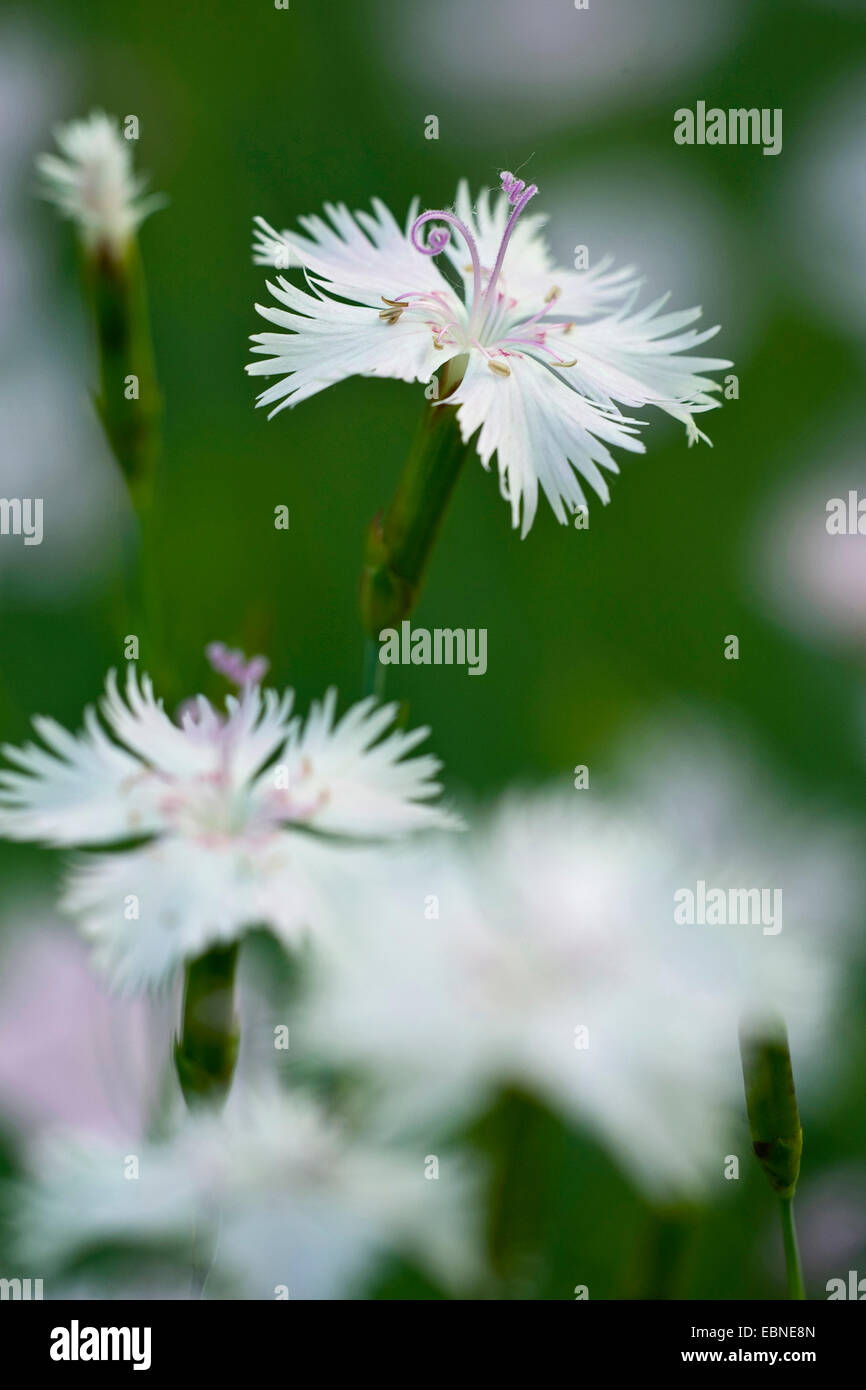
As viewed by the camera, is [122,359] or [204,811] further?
[122,359]

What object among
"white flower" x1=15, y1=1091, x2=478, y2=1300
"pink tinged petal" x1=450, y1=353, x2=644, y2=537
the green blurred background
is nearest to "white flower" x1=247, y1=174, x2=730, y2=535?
"pink tinged petal" x1=450, y1=353, x2=644, y2=537

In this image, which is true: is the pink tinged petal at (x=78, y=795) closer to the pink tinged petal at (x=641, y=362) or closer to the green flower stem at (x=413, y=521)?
the green flower stem at (x=413, y=521)

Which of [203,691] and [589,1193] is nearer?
[589,1193]

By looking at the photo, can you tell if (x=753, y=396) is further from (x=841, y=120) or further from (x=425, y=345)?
(x=425, y=345)

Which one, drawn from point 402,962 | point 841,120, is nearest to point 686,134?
point 841,120

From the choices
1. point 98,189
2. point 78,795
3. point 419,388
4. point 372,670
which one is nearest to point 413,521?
point 372,670

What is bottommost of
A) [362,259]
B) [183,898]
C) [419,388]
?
[183,898]

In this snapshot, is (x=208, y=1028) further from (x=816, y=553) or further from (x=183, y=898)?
(x=816, y=553)
